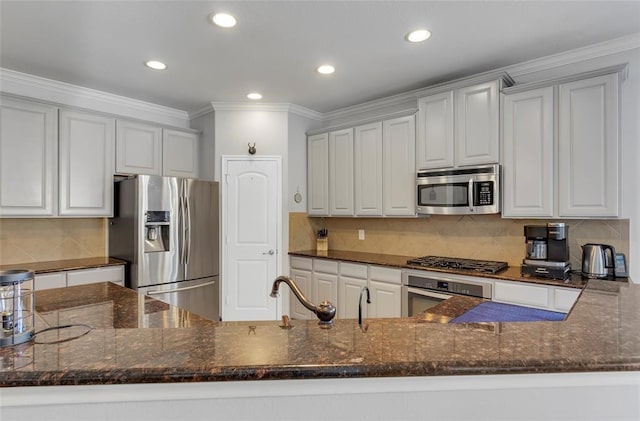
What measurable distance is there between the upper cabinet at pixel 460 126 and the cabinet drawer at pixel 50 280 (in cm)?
332

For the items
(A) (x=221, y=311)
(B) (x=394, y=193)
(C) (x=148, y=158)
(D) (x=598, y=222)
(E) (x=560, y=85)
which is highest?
(E) (x=560, y=85)

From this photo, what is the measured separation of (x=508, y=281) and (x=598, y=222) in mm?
867

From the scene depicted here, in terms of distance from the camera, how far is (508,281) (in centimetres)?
260

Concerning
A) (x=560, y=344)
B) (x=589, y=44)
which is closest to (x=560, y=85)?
(x=589, y=44)

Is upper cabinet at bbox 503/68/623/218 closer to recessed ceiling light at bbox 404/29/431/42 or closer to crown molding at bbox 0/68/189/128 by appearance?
recessed ceiling light at bbox 404/29/431/42

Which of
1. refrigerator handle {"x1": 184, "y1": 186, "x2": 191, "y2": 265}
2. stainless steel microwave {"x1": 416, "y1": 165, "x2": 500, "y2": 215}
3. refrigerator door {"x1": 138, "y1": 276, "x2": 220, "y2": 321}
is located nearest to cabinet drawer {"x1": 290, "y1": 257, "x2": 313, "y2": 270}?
refrigerator door {"x1": 138, "y1": 276, "x2": 220, "y2": 321}

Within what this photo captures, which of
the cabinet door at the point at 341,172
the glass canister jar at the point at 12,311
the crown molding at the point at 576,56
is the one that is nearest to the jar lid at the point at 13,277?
the glass canister jar at the point at 12,311

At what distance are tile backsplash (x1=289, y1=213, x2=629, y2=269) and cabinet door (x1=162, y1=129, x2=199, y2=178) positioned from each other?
4.39ft

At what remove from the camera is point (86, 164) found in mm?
3305

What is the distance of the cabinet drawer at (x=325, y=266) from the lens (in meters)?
3.73

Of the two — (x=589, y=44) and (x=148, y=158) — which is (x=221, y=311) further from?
(x=589, y=44)

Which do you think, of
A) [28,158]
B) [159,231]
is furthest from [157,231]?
[28,158]

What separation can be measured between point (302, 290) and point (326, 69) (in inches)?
93.3

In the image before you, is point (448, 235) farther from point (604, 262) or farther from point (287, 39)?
point (287, 39)
